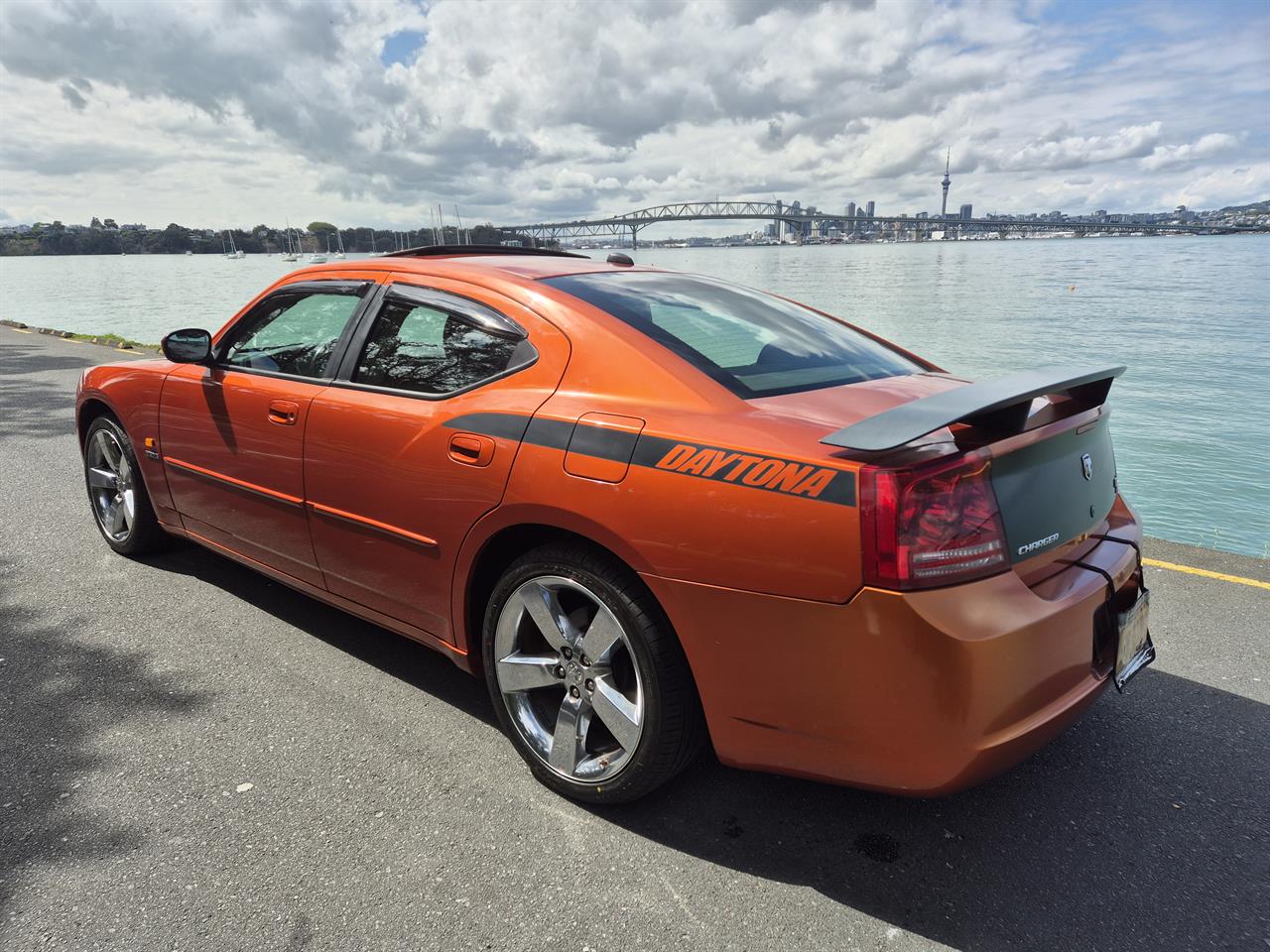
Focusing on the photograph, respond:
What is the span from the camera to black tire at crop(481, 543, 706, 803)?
215 centimetres

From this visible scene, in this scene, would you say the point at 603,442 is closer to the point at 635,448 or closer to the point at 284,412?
the point at 635,448

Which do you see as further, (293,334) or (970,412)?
(293,334)

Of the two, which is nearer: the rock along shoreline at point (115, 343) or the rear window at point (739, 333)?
the rear window at point (739, 333)

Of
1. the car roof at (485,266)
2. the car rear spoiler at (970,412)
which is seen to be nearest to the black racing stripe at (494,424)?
the car roof at (485,266)

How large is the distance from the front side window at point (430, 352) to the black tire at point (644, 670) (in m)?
0.63

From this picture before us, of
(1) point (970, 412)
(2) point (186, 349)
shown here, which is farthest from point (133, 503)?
(1) point (970, 412)

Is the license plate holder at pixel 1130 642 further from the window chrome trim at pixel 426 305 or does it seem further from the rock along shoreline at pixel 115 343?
the rock along shoreline at pixel 115 343

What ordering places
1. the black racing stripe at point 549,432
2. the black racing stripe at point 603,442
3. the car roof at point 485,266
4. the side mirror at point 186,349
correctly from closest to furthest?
1. the black racing stripe at point 603,442
2. the black racing stripe at point 549,432
3. the car roof at point 485,266
4. the side mirror at point 186,349

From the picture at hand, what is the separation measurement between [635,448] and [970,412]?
80 cm

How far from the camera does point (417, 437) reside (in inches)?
102

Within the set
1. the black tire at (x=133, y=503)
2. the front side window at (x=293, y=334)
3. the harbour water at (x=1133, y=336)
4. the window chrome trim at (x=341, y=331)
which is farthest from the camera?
the harbour water at (x=1133, y=336)

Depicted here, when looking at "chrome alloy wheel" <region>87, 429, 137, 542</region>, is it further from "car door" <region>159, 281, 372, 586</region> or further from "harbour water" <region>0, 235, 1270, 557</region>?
"harbour water" <region>0, 235, 1270, 557</region>

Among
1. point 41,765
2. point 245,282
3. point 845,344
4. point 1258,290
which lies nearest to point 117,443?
point 41,765

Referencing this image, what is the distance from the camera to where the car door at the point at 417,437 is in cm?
246
